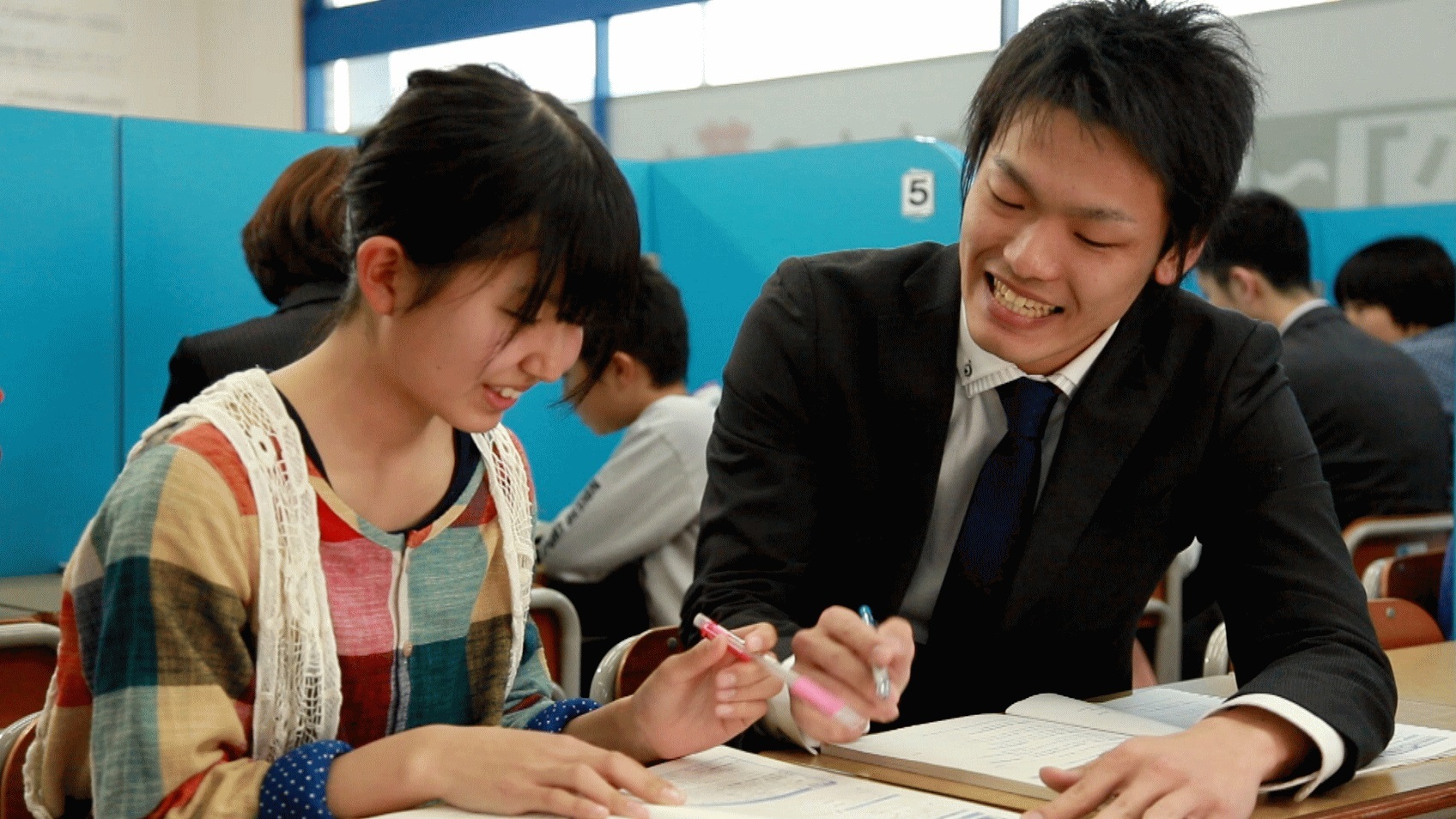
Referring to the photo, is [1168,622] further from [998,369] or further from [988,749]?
[988,749]

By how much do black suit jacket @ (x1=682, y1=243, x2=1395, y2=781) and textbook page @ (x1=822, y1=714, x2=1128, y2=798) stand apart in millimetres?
189

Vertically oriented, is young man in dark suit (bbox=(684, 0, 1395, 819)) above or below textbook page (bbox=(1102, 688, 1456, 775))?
above

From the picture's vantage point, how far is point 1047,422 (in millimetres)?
1395

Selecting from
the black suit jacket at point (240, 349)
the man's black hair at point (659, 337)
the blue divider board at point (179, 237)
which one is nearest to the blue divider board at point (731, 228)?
the man's black hair at point (659, 337)

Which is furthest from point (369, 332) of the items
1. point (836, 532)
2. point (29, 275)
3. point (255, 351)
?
point (29, 275)

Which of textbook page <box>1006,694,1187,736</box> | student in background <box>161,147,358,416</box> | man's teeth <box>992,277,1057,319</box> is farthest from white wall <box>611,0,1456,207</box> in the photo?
textbook page <box>1006,694,1187,736</box>

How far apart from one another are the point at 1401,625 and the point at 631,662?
97 cm

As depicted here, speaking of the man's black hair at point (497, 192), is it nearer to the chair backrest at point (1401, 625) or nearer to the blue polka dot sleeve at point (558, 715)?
the blue polka dot sleeve at point (558, 715)

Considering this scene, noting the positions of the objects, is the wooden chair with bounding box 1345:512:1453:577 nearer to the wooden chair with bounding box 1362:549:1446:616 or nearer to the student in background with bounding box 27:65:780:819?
the wooden chair with bounding box 1362:549:1446:616

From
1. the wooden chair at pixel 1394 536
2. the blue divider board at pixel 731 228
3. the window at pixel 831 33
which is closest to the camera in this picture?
the wooden chair at pixel 1394 536

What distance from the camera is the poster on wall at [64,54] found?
606 centimetres

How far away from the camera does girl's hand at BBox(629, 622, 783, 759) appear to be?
1059 millimetres

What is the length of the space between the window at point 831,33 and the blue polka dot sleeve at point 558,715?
4338 millimetres

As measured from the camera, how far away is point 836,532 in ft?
4.74
